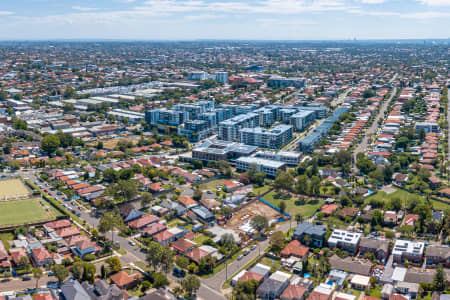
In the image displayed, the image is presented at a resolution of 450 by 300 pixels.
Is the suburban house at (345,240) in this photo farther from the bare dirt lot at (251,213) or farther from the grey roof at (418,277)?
the bare dirt lot at (251,213)

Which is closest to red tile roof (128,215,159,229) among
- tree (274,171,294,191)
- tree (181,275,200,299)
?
tree (181,275,200,299)

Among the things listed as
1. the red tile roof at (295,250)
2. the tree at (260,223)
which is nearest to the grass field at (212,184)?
the tree at (260,223)

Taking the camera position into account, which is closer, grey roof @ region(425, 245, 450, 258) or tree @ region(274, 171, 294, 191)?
grey roof @ region(425, 245, 450, 258)

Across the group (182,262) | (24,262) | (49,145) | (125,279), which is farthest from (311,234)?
(49,145)

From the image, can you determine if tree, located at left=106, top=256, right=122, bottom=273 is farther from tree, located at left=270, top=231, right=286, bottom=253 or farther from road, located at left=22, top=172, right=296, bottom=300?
tree, located at left=270, top=231, right=286, bottom=253

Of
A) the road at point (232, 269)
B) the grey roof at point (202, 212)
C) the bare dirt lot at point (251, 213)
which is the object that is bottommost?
the road at point (232, 269)

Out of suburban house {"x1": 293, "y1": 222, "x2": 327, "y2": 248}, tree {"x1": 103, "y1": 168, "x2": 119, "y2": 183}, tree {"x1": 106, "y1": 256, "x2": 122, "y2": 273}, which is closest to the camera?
tree {"x1": 106, "y1": 256, "x2": 122, "y2": 273}

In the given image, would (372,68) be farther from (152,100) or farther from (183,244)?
(183,244)
